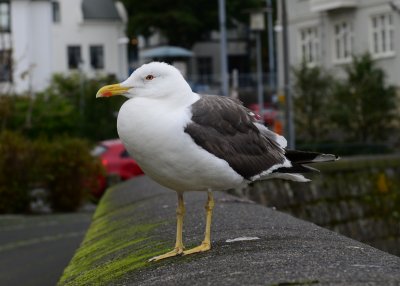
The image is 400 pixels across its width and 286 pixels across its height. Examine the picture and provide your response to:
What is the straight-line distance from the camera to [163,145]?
25.2 ft

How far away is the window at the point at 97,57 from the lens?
339 ft

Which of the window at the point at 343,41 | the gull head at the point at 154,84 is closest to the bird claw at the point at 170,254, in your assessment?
the gull head at the point at 154,84

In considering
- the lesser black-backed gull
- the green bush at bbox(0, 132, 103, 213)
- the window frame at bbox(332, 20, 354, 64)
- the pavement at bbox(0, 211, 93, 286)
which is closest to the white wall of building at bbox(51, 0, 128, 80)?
the window frame at bbox(332, 20, 354, 64)

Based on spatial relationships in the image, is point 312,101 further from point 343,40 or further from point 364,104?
point 343,40

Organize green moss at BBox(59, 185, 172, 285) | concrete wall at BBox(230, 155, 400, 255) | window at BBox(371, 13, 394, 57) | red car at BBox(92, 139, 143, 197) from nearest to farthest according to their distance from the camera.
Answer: green moss at BBox(59, 185, 172, 285)
concrete wall at BBox(230, 155, 400, 255)
red car at BBox(92, 139, 143, 197)
window at BBox(371, 13, 394, 57)

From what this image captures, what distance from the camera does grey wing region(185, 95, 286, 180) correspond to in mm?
8039

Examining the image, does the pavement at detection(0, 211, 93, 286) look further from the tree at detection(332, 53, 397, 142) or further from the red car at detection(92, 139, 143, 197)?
the tree at detection(332, 53, 397, 142)

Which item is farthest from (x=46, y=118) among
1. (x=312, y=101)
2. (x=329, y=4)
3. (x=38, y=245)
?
(x=329, y=4)

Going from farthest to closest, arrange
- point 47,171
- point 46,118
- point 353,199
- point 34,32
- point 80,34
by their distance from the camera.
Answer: point 80,34
point 34,32
point 46,118
point 47,171
point 353,199

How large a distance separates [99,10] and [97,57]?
5502 mm

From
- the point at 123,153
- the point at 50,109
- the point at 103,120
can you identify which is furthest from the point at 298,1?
the point at 123,153

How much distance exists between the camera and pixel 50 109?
38.6 metres

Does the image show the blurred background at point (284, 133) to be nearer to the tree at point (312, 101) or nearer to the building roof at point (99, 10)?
the tree at point (312, 101)

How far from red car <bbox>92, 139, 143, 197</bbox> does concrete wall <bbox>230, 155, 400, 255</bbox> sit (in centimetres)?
829
